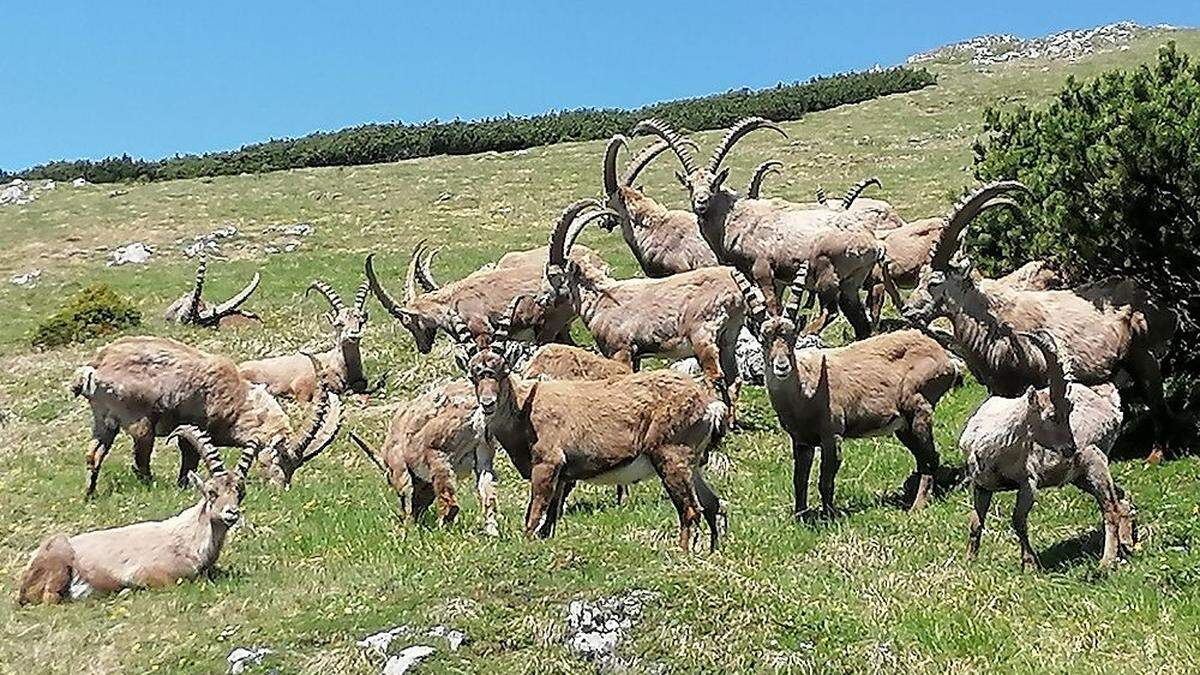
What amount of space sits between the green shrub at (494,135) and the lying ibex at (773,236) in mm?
50090

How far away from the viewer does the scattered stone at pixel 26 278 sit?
128ft

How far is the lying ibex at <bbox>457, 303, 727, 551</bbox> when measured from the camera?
37.5 ft

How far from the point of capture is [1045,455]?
33.3 feet

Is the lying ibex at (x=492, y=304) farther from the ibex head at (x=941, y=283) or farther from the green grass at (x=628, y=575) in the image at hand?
the ibex head at (x=941, y=283)

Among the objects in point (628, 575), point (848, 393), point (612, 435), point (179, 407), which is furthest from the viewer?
point (179, 407)

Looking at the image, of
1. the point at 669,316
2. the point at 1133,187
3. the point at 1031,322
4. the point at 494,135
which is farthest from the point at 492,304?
the point at 494,135

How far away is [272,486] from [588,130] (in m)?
58.6

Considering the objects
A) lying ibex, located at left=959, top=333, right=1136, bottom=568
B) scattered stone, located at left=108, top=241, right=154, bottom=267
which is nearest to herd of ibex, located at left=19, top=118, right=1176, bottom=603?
lying ibex, located at left=959, top=333, right=1136, bottom=568

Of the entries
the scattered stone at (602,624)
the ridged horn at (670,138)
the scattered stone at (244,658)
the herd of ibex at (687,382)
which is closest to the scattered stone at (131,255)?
the herd of ibex at (687,382)

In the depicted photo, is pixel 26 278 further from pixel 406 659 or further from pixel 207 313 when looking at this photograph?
pixel 406 659

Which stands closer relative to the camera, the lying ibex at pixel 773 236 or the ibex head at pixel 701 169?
the lying ibex at pixel 773 236

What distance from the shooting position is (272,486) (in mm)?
15867

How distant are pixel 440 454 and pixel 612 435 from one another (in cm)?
254

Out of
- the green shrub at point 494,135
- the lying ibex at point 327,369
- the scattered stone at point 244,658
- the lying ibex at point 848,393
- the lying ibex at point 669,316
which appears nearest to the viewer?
the scattered stone at point 244,658
